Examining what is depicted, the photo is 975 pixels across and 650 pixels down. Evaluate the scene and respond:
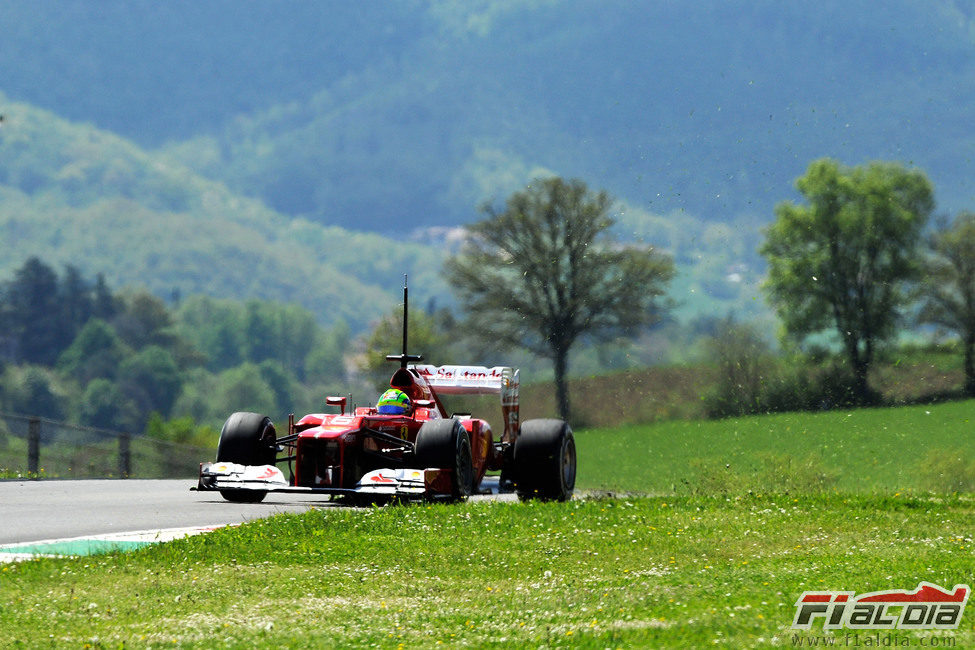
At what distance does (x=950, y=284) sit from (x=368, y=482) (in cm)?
3343

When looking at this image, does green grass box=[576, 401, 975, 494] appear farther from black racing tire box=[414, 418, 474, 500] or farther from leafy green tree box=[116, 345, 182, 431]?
leafy green tree box=[116, 345, 182, 431]

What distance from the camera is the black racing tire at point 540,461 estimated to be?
2094cm

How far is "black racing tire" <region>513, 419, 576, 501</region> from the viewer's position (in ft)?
68.7

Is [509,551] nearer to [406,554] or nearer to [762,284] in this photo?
[406,554]

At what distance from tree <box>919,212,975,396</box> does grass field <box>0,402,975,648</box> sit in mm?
27128

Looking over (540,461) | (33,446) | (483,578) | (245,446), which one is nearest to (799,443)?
(540,461)

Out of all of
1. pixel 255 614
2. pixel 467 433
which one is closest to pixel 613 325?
pixel 467 433

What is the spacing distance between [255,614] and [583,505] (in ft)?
30.7

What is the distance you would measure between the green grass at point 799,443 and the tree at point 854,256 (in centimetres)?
467

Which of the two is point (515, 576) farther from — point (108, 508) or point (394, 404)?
point (108, 508)

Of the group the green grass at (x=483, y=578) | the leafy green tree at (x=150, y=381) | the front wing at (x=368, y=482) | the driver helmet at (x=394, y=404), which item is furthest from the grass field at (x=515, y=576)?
the leafy green tree at (x=150, y=381)

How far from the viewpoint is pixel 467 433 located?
66.9ft

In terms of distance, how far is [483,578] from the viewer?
12.6m

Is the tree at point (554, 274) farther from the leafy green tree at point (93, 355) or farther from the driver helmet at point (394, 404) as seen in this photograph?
the leafy green tree at point (93, 355)
